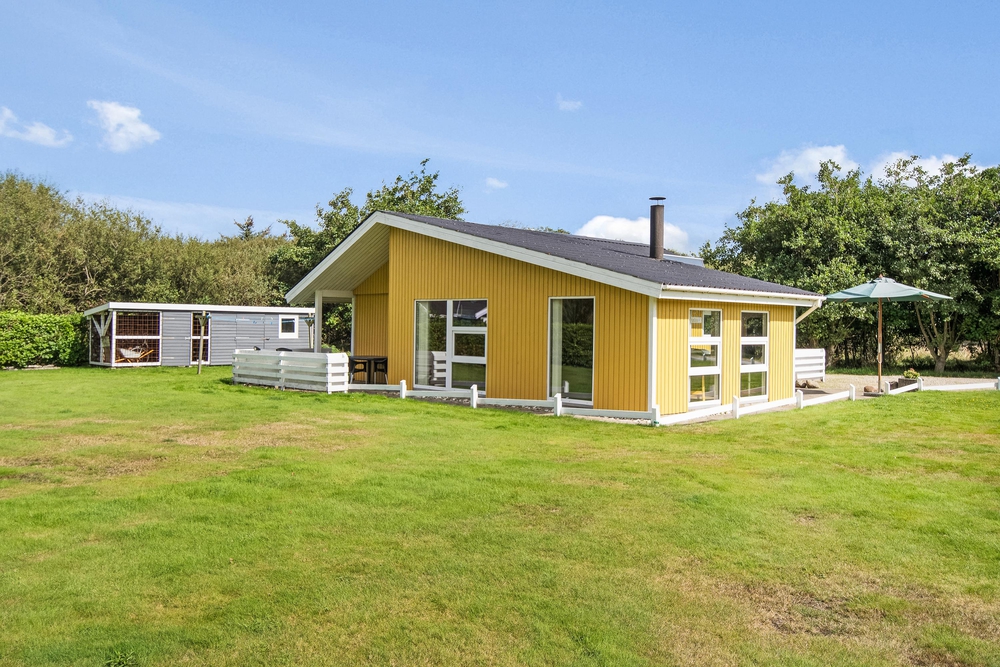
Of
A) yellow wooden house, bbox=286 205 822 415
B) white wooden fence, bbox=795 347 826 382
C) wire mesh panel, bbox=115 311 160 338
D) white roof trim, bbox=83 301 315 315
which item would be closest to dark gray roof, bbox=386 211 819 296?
yellow wooden house, bbox=286 205 822 415

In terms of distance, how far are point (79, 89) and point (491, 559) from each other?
1432 inches

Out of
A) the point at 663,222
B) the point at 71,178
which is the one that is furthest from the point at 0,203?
the point at 663,222

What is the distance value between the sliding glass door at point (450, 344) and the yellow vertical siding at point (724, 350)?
12.9 feet

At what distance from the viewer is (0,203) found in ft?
113

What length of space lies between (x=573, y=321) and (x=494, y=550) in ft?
28.6

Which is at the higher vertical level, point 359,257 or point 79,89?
point 79,89

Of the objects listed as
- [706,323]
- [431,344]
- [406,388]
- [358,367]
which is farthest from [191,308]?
[706,323]

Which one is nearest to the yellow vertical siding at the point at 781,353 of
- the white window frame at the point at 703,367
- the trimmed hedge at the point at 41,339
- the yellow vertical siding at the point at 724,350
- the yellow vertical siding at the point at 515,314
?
the yellow vertical siding at the point at 724,350

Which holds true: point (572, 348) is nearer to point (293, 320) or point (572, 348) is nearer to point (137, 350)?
point (293, 320)

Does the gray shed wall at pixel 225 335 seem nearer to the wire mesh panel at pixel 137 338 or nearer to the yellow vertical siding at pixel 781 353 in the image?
the wire mesh panel at pixel 137 338

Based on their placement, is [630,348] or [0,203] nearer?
[630,348]

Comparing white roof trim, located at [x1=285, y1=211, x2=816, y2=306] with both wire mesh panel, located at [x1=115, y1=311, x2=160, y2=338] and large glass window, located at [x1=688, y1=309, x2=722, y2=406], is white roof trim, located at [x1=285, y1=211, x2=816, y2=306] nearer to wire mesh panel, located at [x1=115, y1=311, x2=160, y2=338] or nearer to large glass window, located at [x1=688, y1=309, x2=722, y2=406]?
large glass window, located at [x1=688, y1=309, x2=722, y2=406]

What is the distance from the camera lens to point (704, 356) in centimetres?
1399

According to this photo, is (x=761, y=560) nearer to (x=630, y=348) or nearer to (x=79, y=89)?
(x=630, y=348)
